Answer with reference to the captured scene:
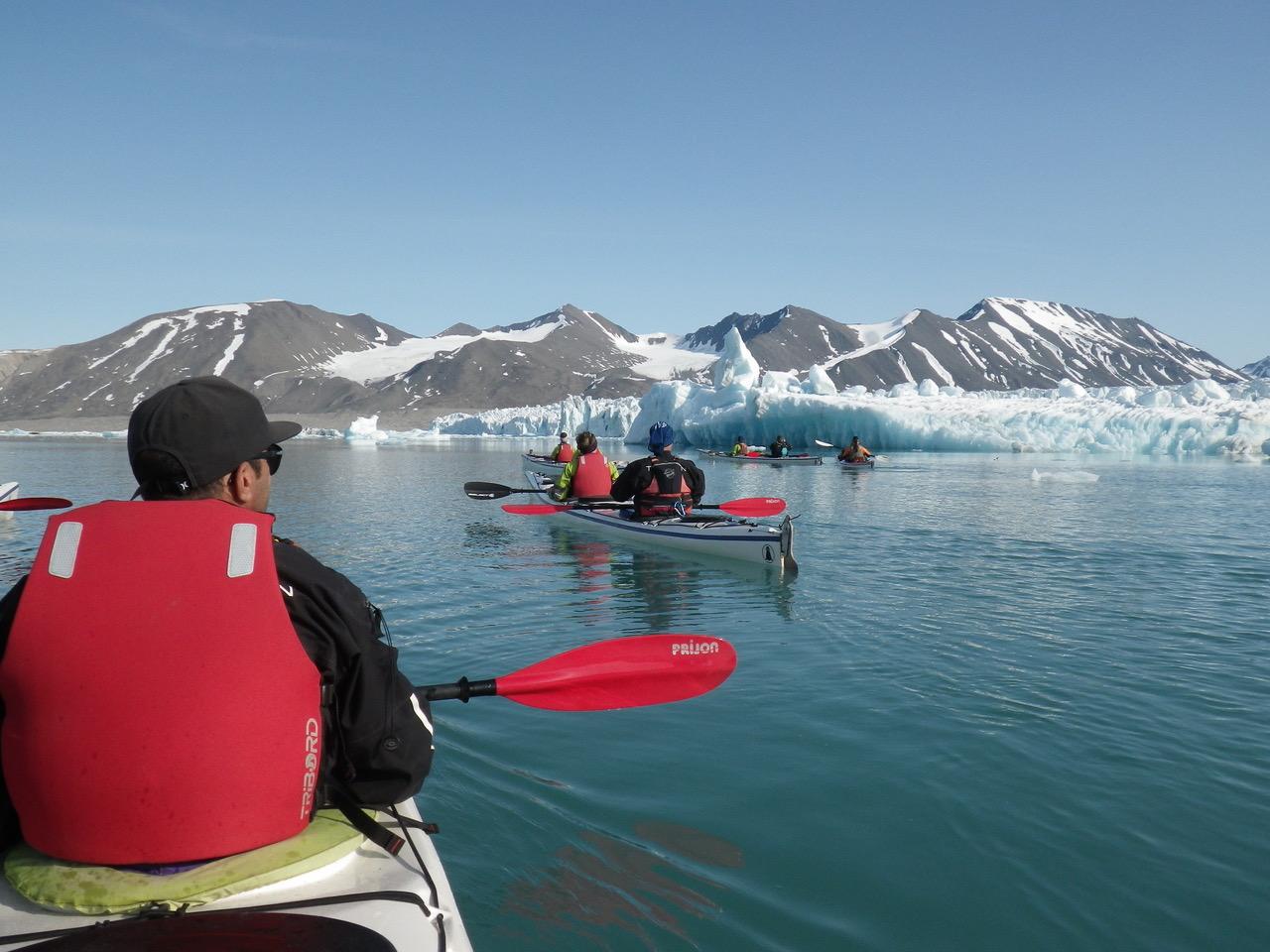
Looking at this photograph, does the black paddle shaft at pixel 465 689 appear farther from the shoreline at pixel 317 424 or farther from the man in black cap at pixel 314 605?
the shoreline at pixel 317 424

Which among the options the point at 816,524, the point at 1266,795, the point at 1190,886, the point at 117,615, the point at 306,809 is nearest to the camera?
the point at 117,615

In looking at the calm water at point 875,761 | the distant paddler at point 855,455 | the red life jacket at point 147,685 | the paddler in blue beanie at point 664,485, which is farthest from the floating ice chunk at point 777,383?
the red life jacket at point 147,685

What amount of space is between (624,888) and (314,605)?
2.15 meters

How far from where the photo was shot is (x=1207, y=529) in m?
14.7

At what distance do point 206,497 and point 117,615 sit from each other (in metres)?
0.46

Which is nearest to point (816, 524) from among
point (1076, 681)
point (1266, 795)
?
point (1076, 681)

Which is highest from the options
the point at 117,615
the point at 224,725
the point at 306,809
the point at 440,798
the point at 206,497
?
the point at 206,497

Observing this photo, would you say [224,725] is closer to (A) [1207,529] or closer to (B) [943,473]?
(A) [1207,529]

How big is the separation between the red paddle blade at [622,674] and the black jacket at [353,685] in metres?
0.95

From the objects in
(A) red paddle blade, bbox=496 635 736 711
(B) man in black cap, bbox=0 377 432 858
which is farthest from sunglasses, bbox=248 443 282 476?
(A) red paddle blade, bbox=496 635 736 711

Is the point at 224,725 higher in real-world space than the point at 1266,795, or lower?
higher

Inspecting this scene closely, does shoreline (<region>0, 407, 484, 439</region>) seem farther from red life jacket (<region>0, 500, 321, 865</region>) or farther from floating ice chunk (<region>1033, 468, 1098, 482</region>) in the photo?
red life jacket (<region>0, 500, 321, 865</region>)

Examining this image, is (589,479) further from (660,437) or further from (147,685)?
(147,685)

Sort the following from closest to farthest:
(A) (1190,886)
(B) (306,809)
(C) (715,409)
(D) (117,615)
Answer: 1. (D) (117,615)
2. (B) (306,809)
3. (A) (1190,886)
4. (C) (715,409)
